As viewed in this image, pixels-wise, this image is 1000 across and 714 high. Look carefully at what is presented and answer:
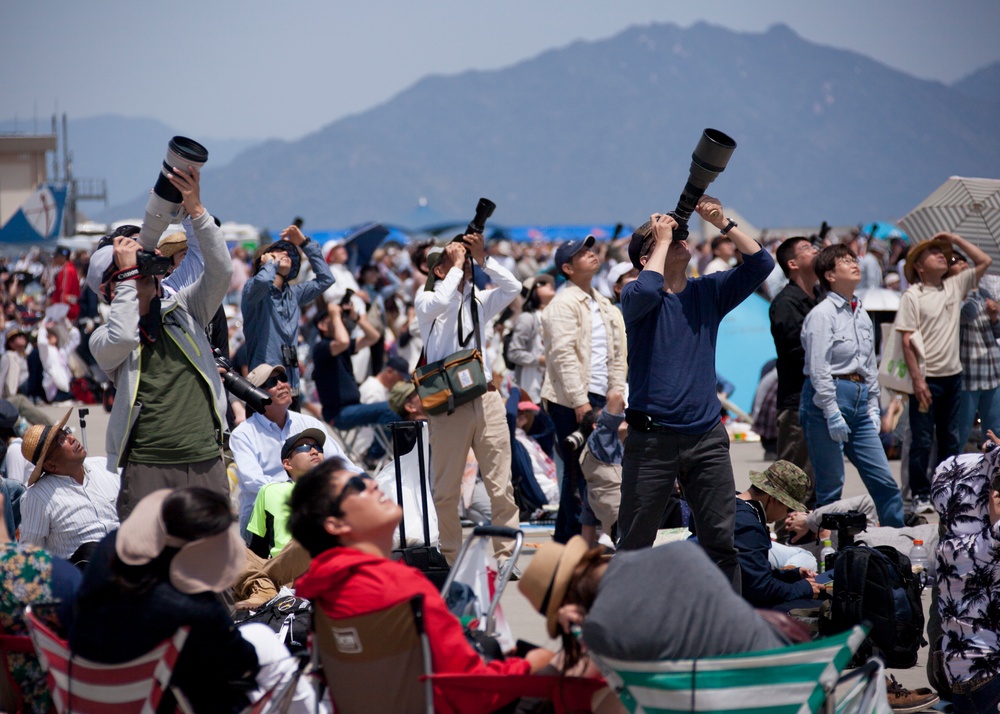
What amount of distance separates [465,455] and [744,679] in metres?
3.78

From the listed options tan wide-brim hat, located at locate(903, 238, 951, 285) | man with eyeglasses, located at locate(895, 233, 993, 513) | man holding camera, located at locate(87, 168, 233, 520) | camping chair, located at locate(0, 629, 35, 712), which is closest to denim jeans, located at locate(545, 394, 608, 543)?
man with eyeglasses, located at locate(895, 233, 993, 513)

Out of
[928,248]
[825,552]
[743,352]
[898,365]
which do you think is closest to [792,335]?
[898,365]

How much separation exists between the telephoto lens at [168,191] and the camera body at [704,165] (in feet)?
6.35

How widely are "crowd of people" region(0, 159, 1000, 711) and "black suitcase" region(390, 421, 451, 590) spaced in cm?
16

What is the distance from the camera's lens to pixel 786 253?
7.36 m

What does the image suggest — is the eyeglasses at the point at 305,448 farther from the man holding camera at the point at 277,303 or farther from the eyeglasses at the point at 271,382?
the man holding camera at the point at 277,303

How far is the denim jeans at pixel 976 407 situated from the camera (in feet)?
24.8

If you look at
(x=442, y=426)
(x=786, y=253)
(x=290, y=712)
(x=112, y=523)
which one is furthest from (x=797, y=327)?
(x=290, y=712)

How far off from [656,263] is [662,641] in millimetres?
2173

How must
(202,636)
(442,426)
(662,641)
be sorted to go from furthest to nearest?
1. (442,426)
2. (202,636)
3. (662,641)

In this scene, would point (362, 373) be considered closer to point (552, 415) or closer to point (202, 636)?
point (552, 415)

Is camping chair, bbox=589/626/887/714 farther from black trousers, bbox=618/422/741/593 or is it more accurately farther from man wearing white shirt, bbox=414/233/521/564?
man wearing white shirt, bbox=414/233/521/564

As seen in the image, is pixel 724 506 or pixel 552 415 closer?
pixel 724 506

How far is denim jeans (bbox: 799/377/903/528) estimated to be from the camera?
6254 millimetres
